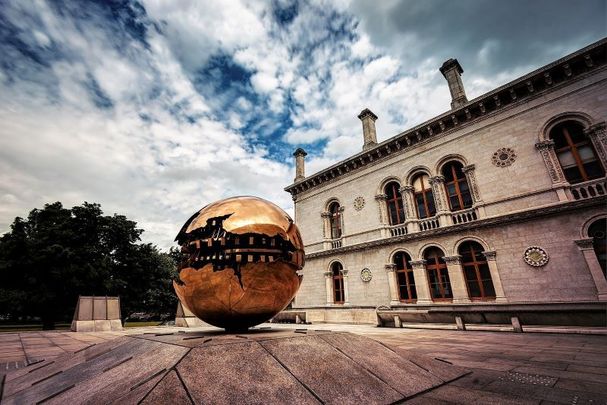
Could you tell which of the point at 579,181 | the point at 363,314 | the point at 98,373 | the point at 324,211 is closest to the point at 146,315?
the point at 324,211


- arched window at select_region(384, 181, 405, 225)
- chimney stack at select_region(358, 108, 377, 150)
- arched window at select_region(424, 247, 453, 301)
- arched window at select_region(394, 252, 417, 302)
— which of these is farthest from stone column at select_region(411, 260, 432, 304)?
chimney stack at select_region(358, 108, 377, 150)

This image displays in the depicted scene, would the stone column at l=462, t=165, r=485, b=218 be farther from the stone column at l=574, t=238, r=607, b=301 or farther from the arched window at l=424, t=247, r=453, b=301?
the stone column at l=574, t=238, r=607, b=301

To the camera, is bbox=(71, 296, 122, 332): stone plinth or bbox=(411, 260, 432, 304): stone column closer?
bbox=(71, 296, 122, 332): stone plinth

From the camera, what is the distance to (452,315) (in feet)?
34.3

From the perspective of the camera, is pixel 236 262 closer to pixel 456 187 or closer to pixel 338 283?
pixel 456 187

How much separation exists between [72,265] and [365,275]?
21.9 meters

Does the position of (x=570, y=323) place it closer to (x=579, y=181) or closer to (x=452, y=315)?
(x=452, y=315)

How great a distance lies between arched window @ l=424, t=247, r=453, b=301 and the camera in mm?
14126

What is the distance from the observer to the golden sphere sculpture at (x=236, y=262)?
324cm

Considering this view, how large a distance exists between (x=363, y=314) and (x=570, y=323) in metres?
7.53

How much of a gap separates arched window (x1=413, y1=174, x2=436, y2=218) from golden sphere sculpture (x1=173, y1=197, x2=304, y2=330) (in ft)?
47.2

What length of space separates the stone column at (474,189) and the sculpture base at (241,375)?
486 inches

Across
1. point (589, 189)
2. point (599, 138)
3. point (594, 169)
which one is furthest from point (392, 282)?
point (599, 138)

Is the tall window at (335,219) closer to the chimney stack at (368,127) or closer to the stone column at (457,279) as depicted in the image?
the chimney stack at (368,127)
